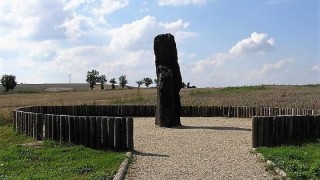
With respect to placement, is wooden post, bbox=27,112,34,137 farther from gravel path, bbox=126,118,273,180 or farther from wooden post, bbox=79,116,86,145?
gravel path, bbox=126,118,273,180

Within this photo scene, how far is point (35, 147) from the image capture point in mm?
14039

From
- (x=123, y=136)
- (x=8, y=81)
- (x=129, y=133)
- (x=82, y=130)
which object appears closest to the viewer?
(x=129, y=133)

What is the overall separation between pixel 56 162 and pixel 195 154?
3.97 m

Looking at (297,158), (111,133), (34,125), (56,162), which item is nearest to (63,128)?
(111,133)

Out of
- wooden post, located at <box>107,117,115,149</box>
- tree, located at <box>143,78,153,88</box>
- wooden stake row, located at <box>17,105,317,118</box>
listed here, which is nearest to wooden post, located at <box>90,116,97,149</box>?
wooden post, located at <box>107,117,115,149</box>

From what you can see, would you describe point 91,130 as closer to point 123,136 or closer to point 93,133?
point 93,133

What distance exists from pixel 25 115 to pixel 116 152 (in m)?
5.75

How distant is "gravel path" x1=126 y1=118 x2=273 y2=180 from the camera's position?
10.6 m

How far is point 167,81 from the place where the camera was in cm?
2103

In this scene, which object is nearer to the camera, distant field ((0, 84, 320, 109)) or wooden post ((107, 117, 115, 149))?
wooden post ((107, 117, 115, 149))

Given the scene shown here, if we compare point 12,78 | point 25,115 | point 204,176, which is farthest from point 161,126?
point 12,78

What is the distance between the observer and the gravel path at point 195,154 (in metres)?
10.6

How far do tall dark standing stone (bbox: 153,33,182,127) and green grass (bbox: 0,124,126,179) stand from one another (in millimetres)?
7294

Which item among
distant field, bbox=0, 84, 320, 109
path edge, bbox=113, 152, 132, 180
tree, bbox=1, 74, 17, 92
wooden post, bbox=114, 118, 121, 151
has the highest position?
tree, bbox=1, 74, 17, 92
